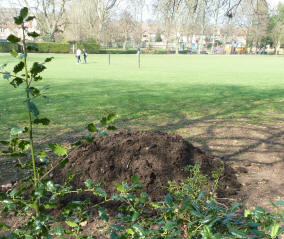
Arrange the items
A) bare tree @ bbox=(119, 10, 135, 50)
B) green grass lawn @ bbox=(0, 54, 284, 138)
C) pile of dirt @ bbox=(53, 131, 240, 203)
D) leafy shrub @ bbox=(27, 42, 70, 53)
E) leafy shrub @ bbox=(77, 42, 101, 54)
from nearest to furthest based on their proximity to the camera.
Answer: pile of dirt @ bbox=(53, 131, 240, 203), green grass lawn @ bbox=(0, 54, 284, 138), leafy shrub @ bbox=(27, 42, 70, 53), leafy shrub @ bbox=(77, 42, 101, 54), bare tree @ bbox=(119, 10, 135, 50)

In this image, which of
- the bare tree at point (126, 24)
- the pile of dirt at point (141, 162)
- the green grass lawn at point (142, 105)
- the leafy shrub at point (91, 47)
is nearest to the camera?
the pile of dirt at point (141, 162)

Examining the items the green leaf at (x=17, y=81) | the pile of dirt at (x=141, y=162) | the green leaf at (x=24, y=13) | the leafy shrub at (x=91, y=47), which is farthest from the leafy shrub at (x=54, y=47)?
the green leaf at (x=24, y=13)

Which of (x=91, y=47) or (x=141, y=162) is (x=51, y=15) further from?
(x=141, y=162)

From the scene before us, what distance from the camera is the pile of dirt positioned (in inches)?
139

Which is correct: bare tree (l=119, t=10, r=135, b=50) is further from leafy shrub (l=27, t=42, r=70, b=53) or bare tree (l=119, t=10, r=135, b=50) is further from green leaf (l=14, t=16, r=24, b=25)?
green leaf (l=14, t=16, r=24, b=25)

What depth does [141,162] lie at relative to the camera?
370 centimetres

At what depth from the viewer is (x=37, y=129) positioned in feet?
22.1

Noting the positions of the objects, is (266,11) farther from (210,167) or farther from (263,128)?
(210,167)

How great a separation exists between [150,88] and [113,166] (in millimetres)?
10339

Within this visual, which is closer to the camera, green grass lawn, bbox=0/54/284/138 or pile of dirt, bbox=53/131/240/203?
pile of dirt, bbox=53/131/240/203

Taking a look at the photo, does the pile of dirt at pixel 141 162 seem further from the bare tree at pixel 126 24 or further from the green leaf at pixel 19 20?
the bare tree at pixel 126 24

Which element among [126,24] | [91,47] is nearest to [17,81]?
[91,47]

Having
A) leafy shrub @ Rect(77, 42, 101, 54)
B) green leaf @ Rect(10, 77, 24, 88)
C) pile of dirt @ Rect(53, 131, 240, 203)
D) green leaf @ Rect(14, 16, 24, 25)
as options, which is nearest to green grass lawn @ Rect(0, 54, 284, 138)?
pile of dirt @ Rect(53, 131, 240, 203)

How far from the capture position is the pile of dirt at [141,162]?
354 centimetres
